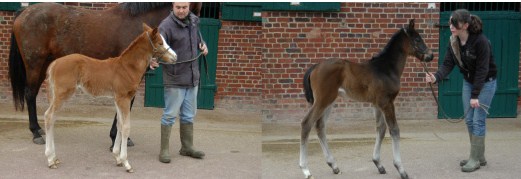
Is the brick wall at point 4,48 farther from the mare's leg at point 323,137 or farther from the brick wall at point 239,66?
the mare's leg at point 323,137

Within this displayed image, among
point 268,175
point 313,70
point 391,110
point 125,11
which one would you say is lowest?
point 268,175

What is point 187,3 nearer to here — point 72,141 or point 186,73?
point 186,73

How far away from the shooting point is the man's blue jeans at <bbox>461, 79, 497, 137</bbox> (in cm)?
627

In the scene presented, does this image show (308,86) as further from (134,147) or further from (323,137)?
(134,147)

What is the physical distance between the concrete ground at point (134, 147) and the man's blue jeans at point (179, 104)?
1.42 ft

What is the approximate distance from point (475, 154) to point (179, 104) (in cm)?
306

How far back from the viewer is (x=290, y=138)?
8.02 metres

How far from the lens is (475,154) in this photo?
20.8 ft

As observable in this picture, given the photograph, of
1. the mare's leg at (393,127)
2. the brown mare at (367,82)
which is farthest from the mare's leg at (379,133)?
the mare's leg at (393,127)

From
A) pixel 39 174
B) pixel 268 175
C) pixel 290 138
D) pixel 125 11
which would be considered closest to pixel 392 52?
pixel 268 175

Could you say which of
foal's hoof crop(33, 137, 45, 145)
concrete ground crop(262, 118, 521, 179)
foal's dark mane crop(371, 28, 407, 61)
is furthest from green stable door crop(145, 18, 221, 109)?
foal's dark mane crop(371, 28, 407, 61)

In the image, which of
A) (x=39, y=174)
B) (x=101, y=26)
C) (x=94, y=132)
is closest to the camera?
(x=39, y=174)

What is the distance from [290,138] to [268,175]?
179 centimetres

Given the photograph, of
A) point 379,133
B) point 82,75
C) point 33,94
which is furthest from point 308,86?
point 33,94
